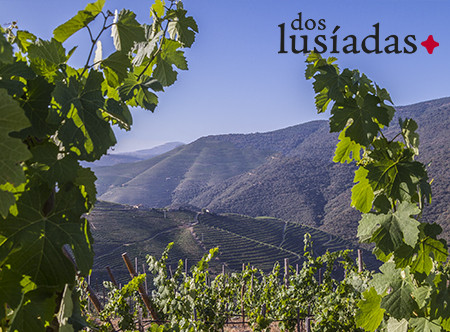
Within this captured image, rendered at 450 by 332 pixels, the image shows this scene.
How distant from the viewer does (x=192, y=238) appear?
3434 cm

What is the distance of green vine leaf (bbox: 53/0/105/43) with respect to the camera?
2.90ft

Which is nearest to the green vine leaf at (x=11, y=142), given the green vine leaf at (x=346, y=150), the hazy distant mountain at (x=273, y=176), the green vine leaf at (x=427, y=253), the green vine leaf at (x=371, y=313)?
the green vine leaf at (x=346, y=150)

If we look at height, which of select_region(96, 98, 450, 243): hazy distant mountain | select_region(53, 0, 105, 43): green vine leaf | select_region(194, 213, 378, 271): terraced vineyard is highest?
select_region(53, 0, 105, 43): green vine leaf

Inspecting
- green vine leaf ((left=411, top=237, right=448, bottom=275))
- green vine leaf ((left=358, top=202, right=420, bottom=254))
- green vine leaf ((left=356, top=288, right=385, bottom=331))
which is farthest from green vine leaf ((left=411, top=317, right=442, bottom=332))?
green vine leaf ((left=358, top=202, right=420, bottom=254))

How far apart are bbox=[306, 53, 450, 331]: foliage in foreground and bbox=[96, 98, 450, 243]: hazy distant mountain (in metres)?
39.9

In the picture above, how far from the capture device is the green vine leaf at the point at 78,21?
0.88 meters

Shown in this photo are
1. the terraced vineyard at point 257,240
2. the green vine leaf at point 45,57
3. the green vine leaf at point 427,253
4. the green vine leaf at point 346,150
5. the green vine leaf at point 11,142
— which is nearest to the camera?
the green vine leaf at point 11,142

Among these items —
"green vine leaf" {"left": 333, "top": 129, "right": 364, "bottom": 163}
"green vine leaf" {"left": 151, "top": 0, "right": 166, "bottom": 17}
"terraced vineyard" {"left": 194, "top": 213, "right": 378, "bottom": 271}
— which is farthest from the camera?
"terraced vineyard" {"left": 194, "top": 213, "right": 378, "bottom": 271}

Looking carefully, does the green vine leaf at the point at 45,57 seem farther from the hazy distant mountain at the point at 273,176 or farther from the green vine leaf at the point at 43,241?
the hazy distant mountain at the point at 273,176

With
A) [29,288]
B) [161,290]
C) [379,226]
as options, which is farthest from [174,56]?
[161,290]

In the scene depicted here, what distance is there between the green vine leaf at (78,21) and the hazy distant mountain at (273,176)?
1623 inches

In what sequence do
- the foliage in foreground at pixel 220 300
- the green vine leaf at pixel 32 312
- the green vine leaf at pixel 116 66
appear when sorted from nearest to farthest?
the green vine leaf at pixel 32 312, the green vine leaf at pixel 116 66, the foliage in foreground at pixel 220 300

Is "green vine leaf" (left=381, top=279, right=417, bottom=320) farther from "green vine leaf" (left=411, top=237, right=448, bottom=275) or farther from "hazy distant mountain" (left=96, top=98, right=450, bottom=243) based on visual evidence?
"hazy distant mountain" (left=96, top=98, right=450, bottom=243)

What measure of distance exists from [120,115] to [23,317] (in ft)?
1.31
